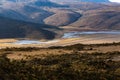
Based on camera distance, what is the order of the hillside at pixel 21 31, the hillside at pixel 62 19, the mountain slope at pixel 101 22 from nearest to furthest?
1. the hillside at pixel 21 31
2. the mountain slope at pixel 101 22
3. the hillside at pixel 62 19

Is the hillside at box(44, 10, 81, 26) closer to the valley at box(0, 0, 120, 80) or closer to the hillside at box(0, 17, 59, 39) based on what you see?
the valley at box(0, 0, 120, 80)

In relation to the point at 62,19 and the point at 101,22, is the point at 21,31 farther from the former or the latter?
the point at 62,19

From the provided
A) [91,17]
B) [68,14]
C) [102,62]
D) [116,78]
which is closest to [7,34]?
[102,62]

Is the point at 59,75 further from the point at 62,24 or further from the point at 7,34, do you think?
the point at 62,24

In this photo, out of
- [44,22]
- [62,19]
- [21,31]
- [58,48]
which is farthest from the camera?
[44,22]

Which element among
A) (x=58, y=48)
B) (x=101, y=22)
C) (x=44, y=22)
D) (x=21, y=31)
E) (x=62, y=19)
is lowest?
(x=44, y=22)

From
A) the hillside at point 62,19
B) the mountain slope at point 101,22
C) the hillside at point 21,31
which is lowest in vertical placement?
the hillside at point 62,19

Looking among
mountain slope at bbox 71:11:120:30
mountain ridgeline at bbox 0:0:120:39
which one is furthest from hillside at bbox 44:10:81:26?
mountain slope at bbox 71:11:120:30

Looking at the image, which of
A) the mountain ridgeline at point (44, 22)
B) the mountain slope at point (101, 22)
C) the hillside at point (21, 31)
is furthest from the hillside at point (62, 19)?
the hillside at point (21, 31)

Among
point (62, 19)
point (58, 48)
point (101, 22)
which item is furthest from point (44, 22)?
point (58, 48)

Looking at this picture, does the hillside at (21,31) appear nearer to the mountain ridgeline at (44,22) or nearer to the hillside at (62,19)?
the mountain ridgeline at (44,22)

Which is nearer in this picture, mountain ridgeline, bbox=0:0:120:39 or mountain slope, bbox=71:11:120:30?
mountain ridgeline, bbox=0:0:120:39
